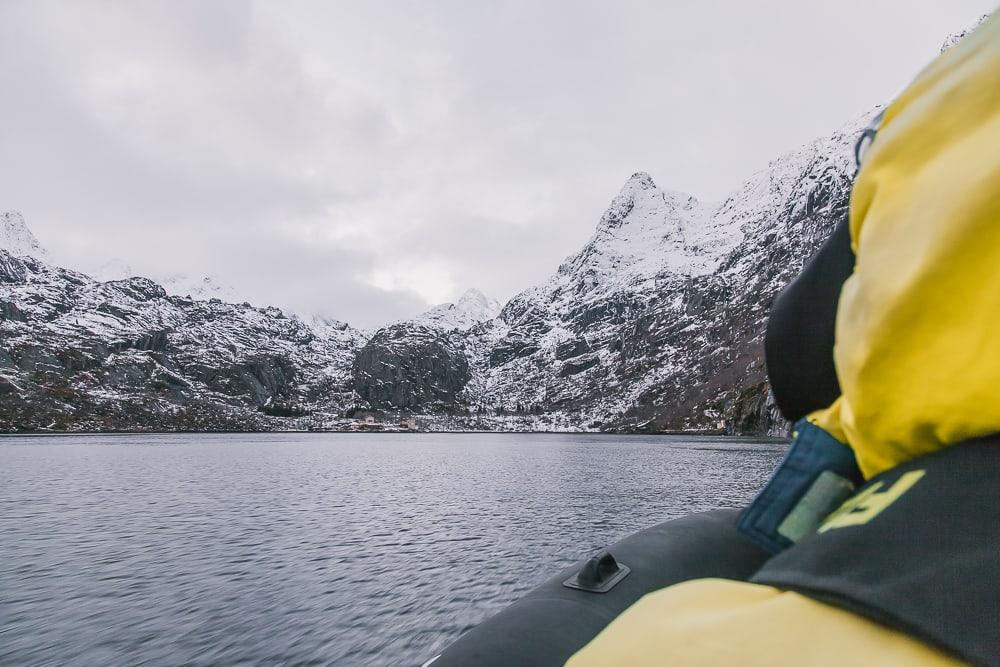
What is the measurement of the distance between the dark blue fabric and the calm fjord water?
13297 mm

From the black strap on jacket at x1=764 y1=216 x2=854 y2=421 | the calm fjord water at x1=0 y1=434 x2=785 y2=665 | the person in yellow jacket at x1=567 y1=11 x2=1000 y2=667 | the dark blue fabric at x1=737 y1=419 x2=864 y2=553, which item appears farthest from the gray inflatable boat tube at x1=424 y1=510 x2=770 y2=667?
the calm fjord water at x1=0 y1=434 x2=785 y2=665

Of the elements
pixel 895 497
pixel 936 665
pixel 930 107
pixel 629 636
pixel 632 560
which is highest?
pixel 930 107

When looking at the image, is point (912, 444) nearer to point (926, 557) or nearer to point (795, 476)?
point (926, 557)

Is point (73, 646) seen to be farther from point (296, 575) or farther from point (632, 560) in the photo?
point (632, 560)

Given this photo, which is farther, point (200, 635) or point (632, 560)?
point (200, 635)

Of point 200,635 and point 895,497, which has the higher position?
point 895,497

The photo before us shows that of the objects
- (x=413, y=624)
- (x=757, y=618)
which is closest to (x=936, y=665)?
(x=757, y=618)

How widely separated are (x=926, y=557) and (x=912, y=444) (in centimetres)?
37

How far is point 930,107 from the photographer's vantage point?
1521 mm

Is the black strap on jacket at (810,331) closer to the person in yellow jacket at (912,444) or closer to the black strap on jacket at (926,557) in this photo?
the person in yellow jacket at (912,444)

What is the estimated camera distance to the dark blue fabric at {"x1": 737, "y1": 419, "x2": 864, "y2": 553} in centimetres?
215

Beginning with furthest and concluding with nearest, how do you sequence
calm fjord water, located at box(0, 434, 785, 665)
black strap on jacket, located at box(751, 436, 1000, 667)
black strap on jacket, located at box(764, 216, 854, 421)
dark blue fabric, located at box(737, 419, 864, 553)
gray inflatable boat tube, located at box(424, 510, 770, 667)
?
calm fjord water, located at box(0, 434, 785, 665) < gray inflatable boat tube, located at box(424, 510, 770, 667) < black strap on jacket, located at box(764, 216, 854, 421) < dark blue fabric, located at box(737, 419, 864, 553) < black strap on jacket, located at box(751, 436, 1000, 667)

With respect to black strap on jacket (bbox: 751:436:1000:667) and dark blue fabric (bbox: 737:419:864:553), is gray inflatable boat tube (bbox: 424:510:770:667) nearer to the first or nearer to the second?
dark blue fabric (bbox: 737:419:864:553)

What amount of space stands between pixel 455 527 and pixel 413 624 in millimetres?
14238
